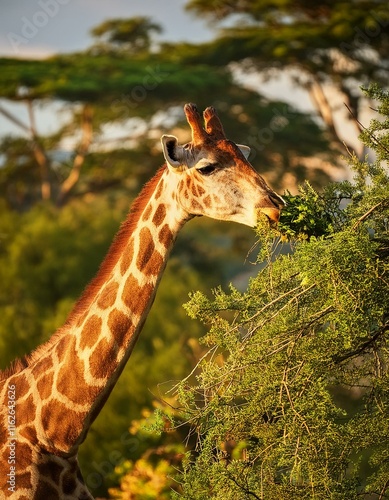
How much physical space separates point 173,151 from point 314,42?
22.5m

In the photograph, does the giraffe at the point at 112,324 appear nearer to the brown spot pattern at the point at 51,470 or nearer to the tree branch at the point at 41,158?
the brown spot pattern at the point at 51,470

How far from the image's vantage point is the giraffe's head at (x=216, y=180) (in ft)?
22.0

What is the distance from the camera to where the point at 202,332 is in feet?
89.1

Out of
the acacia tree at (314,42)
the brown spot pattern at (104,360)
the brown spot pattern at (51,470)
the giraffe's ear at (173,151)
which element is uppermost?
the giraffe's ear at (173,151)

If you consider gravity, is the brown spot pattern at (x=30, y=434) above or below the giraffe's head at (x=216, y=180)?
below

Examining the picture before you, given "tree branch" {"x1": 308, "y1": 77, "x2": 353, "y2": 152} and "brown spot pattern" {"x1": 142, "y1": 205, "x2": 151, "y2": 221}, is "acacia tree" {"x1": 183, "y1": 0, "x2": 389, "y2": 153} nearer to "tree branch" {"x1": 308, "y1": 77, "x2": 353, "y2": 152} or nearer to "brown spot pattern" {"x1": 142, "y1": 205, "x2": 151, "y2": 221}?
"tree branch" {"x1": 308, "y1": 77, "x2": 353, "y2": 152}

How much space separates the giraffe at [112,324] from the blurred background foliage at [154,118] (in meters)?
17.7

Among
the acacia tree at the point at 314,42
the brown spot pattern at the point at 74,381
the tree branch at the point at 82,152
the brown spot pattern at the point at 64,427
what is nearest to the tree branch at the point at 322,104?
the acacia tree at the point at 314,42

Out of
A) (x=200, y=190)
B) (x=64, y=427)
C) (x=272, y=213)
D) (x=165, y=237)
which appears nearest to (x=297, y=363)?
(x=272, y=213)

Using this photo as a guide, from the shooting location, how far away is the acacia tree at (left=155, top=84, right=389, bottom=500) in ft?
22.0

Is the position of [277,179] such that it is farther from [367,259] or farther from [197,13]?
[367,259]

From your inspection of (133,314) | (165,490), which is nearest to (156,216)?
(133,314)

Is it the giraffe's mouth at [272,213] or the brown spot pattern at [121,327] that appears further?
the brown spot pattern at [121,327]

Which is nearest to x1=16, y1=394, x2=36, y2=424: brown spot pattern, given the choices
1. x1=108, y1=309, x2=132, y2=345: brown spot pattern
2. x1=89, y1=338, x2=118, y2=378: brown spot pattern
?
x1=89, y1=338, x2=118, y2=378: brown spot pattern
